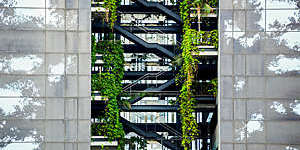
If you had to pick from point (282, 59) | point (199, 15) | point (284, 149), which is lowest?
point (284, 149)

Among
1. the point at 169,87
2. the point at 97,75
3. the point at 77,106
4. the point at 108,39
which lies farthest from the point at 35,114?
the point at 169,87

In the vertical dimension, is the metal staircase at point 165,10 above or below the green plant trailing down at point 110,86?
above

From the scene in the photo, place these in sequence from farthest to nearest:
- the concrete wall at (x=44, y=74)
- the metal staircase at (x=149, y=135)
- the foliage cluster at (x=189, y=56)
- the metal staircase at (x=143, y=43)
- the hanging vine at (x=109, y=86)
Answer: the metal staircase at (x=149, y=135) < the metal staircase at (x=143, y=43) < the hanging vine at (x=109, y=86) < the foliage cluster at (x=189, y=56) < the concrete wall at (x=44, y=74)

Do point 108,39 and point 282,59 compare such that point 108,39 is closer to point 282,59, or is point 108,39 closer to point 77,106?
point 77,106

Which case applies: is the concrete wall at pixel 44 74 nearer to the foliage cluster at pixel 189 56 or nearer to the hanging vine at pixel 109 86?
the hanging vine at pixel 109 86

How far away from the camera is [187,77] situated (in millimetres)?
23062

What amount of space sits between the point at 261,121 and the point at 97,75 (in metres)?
6.76

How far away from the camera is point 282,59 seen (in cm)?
2131

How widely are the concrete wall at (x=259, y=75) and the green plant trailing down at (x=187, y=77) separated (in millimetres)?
1793

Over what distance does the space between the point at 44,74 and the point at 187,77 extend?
5.49 meters

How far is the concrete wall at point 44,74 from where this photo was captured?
2100 cm

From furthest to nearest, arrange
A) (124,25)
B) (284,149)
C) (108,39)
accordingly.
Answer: (124,25), (108,39), (284,149)

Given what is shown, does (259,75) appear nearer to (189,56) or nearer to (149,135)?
(189,56)

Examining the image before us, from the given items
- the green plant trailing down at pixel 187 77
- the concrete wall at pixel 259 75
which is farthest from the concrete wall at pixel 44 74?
the concrete wall at pixel 259 75
